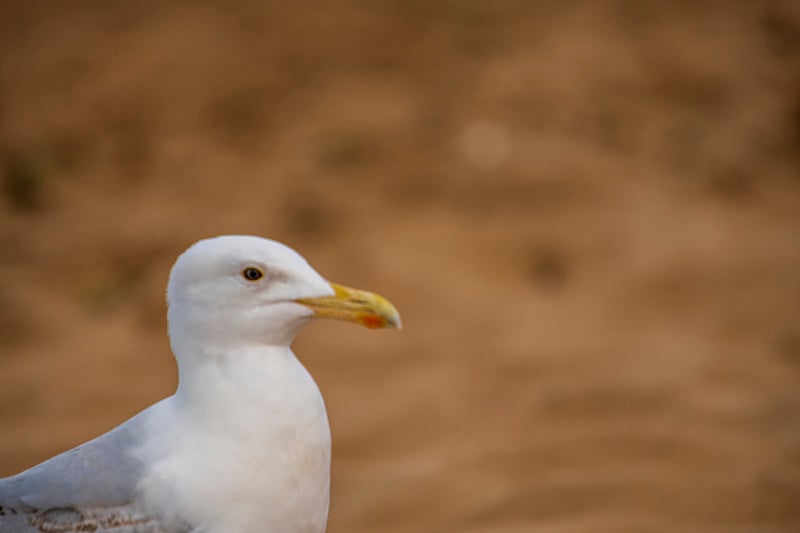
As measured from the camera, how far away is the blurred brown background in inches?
194

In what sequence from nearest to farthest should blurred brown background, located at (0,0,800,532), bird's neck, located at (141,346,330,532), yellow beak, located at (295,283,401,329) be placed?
bird's neck, located at (141,346,330,532) → yellow beak, located at (295,283,401,329) → blurred brown background, located at (0,0,800,532)

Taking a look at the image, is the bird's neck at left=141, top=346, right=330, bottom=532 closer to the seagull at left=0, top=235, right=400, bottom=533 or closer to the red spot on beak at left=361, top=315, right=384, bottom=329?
the seagull at left=0, top=235, right=400, bottom=533

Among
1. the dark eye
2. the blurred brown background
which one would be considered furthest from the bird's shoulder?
the blurred brown background

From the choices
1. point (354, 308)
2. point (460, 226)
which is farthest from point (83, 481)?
point (460, 226)

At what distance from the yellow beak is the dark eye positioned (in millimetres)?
104

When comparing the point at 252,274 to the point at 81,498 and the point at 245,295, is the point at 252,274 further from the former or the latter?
the point at 81,498

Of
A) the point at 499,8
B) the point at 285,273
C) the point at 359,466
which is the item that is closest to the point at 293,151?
the point at 499,8

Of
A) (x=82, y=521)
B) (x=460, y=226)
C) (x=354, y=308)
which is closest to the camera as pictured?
(x=82, y=521)

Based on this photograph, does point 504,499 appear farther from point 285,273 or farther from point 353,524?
point 285,273

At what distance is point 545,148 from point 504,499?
11.4ft

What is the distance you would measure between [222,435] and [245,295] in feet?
1.02

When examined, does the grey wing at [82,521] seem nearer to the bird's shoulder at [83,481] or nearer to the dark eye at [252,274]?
the bird's shoulder at [83,481]

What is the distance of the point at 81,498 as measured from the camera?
2.23m

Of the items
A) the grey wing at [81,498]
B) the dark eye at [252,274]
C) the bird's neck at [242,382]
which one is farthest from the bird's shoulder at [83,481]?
the dark eye at [252,274]
